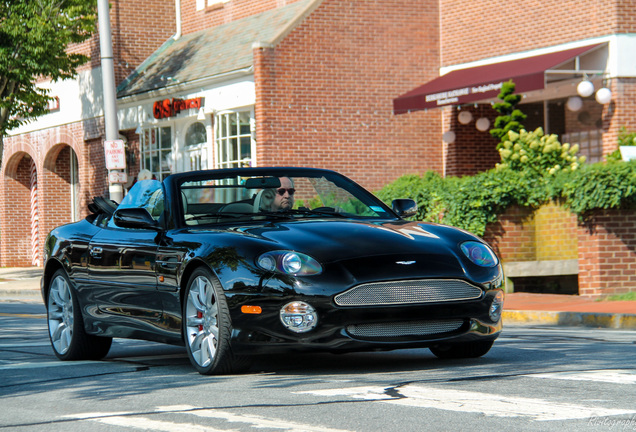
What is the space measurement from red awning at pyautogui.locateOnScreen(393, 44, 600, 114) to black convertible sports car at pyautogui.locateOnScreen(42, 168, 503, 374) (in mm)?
12278

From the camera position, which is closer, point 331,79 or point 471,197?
point 471,197

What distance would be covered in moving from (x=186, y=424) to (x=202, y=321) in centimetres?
189

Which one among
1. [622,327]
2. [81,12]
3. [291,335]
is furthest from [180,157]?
[291,335]

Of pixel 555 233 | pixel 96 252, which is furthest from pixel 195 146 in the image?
pixel 96 252

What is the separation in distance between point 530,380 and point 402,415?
4.50ft

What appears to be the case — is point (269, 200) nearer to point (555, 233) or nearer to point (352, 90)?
point (555, 233)

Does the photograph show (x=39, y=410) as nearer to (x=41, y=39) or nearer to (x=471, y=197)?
(x=471, y=197)

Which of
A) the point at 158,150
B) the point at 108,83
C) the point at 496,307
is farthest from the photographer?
the point at 158,150

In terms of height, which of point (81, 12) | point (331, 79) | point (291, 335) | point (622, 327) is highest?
point (81, 12)

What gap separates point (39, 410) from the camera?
6258mm

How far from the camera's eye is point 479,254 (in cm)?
740

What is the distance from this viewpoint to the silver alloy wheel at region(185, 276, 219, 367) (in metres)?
7.26

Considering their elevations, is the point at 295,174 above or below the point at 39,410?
above

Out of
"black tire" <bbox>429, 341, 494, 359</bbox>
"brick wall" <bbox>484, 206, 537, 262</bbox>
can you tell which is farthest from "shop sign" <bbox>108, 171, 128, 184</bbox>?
"black tire" <bbox>429, 341, 494, 359</bbox>
